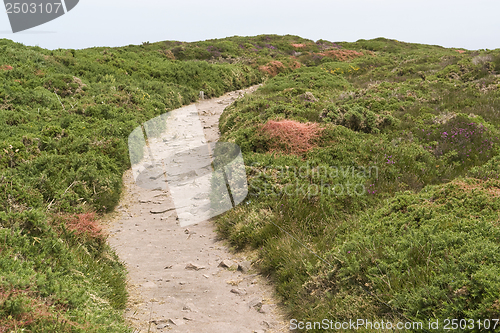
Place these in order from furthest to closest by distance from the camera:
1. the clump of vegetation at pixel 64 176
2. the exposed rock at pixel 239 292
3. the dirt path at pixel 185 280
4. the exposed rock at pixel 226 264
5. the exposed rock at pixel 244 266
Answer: the exposed rock at pixel 226 264 < the exposed rock at pixel 244 266 < the exposed rock at pixel 239 292 < the dirt path at pixel 185 280 < the clump of vegetation at pixel 64 176

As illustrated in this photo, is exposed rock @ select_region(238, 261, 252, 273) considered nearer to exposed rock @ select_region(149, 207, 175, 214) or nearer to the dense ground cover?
the dense ground cover

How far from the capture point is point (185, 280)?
665cm

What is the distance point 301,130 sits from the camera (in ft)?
36.7

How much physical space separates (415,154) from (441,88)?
812 centimetres

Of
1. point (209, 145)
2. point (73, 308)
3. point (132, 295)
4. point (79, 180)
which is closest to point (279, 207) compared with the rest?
point (132, 295)

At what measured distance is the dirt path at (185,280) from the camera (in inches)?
209

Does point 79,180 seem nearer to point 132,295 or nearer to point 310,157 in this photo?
point 132,295

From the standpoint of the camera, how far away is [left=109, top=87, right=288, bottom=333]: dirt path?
5.30 m
